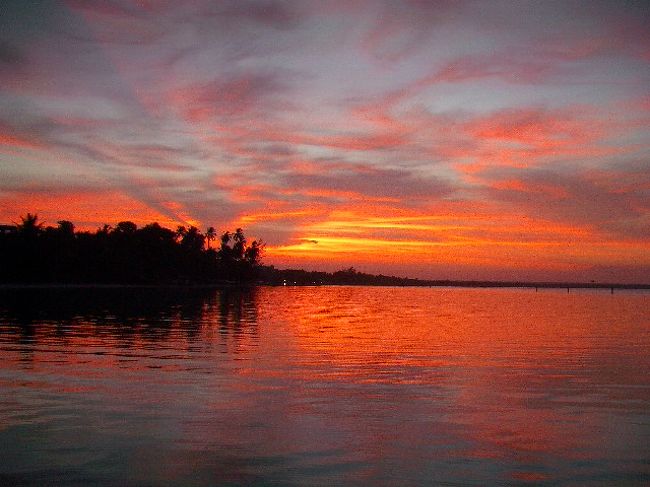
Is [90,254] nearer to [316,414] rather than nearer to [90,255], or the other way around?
[90,255]

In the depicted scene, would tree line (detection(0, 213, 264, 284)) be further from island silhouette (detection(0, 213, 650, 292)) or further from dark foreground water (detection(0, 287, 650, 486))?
dark foreground water (detection(0, 287, 650, 486))

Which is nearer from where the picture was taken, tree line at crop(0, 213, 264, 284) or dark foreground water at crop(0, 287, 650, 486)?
dark foreground water at crop(0, 287, 650, 486)

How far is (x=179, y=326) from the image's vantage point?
4262 cm

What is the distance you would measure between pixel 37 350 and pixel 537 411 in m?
20.1

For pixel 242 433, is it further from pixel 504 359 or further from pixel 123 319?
pixel 123 319

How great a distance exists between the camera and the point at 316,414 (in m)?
15.8

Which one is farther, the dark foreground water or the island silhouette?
the island silhouette

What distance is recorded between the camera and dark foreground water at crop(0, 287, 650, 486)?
1145 cm

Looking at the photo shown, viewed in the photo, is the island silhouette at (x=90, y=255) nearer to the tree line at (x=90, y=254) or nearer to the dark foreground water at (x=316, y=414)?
the tree line at (x=90, y=254)

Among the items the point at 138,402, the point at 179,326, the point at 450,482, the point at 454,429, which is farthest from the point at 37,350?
the point at 450,482

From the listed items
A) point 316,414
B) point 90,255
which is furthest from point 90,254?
point 316,414

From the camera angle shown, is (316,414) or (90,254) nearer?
(316,414)

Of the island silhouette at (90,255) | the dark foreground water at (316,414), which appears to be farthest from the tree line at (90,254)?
the dark foreground water at (316,414)

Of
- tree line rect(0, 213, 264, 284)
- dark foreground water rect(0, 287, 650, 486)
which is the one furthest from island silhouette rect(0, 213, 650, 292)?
dark foreground water rect(0, 287, 650, 486)
